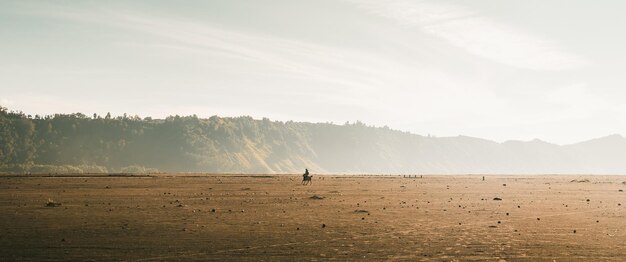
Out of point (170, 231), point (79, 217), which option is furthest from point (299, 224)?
point (79, 217)

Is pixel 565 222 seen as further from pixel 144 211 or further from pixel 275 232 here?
pixel 144 211

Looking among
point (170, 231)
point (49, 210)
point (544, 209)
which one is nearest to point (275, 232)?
point (170, 231)

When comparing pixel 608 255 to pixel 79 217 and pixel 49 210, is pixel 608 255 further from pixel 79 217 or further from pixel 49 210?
pixel 49 210

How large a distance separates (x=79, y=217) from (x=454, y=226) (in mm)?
19874

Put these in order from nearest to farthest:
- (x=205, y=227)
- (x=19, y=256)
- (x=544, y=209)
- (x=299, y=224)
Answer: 1. (x=19, y=256)
2. (x=205, y=227)
3. (x=299, y=224)
4. (x=544, y=209)

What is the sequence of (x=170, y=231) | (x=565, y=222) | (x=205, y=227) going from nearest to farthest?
(x=170, y=231) → (x=205, y=227) → (x=565, y=222)

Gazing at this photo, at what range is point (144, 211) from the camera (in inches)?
1160

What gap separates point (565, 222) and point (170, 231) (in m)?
21.5

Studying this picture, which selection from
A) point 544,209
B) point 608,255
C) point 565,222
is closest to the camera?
point 608,255

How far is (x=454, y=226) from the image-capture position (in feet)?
81.3

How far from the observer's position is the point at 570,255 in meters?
17.5

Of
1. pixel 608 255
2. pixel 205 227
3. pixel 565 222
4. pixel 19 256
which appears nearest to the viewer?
pixel 19 256

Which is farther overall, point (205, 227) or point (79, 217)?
point (79, 217)

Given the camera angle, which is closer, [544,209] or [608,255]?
[608,255]
